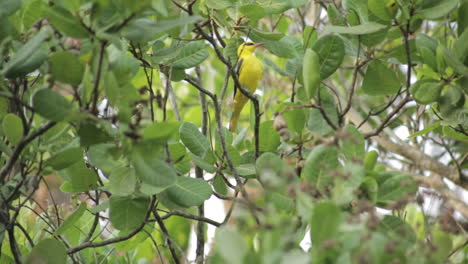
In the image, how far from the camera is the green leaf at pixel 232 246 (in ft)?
3.32

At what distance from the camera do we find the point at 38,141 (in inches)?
66.9

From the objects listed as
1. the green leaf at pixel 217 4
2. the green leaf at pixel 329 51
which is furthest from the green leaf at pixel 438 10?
→ the green leaf at pixel 217 4

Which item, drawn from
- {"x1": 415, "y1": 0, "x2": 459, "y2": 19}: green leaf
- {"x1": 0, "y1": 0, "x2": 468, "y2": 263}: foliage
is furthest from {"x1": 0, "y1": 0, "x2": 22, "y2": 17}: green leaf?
{"x1": 415, "y1": 0, "x2": 459, "y2": 19}: green leaf

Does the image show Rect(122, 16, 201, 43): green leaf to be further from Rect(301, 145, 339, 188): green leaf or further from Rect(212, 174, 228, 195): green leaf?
Rect(212, 174, 228, 195): green leaf

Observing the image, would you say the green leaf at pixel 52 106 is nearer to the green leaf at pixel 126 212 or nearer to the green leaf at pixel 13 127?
the green leaf at pixel 13 127

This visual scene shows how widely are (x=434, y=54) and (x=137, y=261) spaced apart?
147 cm

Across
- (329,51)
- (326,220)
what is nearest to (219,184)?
(329,51)

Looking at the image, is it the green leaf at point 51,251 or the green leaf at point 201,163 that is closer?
the green leaf at point 51,251

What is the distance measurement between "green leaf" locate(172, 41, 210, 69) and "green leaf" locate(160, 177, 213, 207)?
49 cm

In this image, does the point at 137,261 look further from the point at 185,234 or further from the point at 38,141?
the point at 38,141

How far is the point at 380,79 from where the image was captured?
235 centimetres

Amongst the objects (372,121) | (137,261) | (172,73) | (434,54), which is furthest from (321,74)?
(372,121)

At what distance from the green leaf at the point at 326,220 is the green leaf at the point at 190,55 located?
3.96 feet

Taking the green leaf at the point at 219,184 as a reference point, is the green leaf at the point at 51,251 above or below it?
above
